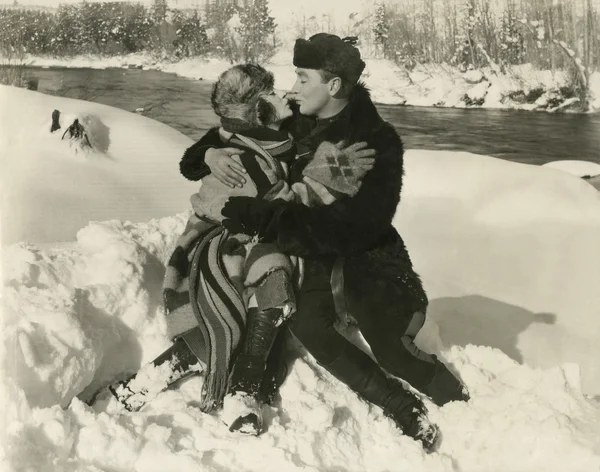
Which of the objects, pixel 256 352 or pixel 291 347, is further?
pixel 291 347

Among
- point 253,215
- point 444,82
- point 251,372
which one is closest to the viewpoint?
point 253,215

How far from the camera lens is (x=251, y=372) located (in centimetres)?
210

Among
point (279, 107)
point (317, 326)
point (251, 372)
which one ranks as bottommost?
point (251, 372)

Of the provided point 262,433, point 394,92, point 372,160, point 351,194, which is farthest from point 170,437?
point 394,92

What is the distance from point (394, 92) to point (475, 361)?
1.30 m

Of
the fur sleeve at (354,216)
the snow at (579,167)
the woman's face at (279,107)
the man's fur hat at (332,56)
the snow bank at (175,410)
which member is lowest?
the snow bank at (175,410)

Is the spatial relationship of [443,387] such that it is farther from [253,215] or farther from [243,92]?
[243,92]

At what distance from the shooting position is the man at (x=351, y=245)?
2018mm

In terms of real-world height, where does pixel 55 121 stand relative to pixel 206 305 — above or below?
above

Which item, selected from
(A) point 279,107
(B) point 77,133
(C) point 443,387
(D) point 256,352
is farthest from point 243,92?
(B) point 77,133

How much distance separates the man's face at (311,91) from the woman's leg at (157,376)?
3.09 feet

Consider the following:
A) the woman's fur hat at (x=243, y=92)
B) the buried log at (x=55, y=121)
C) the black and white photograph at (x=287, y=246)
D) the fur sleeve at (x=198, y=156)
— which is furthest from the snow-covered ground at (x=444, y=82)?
the woman's fur hat at (x=243, y=92)

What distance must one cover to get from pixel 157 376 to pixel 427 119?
72.8 inches

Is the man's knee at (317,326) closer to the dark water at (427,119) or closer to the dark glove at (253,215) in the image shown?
the dark glove at (253,215)
